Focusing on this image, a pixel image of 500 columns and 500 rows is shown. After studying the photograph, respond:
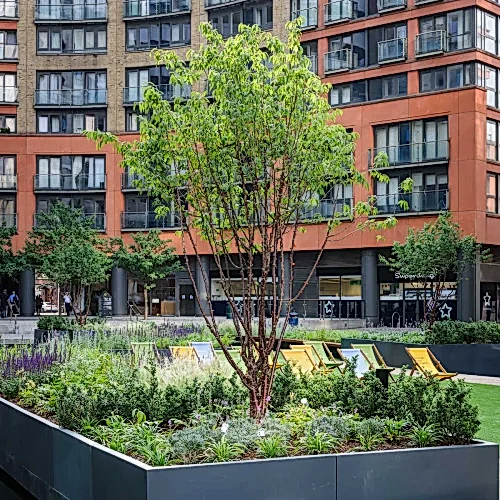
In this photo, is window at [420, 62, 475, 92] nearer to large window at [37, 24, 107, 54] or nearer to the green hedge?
large window at [37, 24, 107, 54]

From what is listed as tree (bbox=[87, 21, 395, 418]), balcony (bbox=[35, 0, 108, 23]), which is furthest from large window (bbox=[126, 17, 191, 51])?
tree (bbox=[87, 21, 395, 418])

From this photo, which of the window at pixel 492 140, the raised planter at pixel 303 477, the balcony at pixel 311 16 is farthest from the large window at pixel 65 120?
the raised planter at pixel 303 477

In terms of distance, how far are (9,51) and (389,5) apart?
92.1ft

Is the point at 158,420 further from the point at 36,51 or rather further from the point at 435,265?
the point at 36,51

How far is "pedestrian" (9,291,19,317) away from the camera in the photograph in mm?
65525

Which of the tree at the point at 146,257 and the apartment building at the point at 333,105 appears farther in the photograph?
the tree at the point at 146,257

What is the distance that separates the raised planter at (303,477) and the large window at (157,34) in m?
58.4

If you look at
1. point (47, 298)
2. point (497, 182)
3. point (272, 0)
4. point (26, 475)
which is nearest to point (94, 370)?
point (26, 475)

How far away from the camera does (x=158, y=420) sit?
419 inches

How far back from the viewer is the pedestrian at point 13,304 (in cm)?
6553

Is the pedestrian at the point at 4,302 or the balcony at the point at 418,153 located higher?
the balcony at the point at 418,153

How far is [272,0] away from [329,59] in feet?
23.6

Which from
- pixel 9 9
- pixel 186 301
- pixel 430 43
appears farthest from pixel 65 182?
pixel 430 43

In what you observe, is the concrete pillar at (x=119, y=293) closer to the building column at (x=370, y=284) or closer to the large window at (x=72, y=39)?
the large window at (x=72, y=39)
